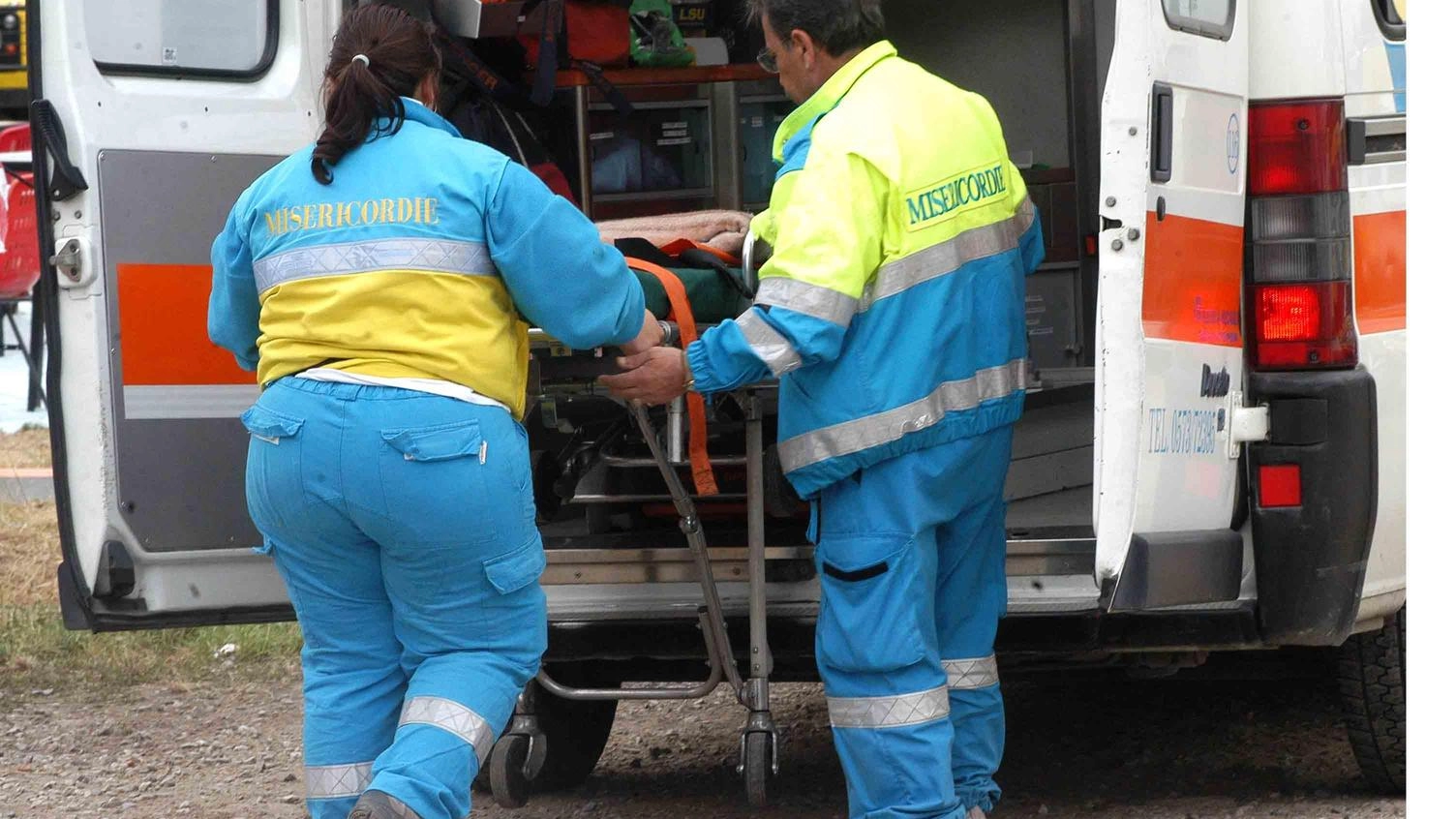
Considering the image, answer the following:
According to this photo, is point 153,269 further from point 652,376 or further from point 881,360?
point 881,360

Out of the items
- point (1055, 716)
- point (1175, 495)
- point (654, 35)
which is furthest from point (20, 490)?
point (1175, 495)

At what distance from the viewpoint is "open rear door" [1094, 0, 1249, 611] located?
3.07 m

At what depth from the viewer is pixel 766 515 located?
159 inches

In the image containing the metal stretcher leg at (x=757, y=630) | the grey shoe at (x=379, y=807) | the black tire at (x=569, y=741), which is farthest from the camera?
the black tire at (x=569, y=741)

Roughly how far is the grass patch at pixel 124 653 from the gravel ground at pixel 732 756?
0.17 m

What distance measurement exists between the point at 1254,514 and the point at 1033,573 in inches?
20.0

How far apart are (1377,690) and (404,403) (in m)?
2.05

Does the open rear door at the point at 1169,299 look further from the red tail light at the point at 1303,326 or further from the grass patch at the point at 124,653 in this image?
the grass patch at the point at 124,653

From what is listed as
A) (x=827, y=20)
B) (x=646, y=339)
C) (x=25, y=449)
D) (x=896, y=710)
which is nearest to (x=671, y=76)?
(x=827, y=20)

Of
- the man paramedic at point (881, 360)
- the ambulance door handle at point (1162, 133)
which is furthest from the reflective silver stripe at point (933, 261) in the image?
the ambulance door handle at point (1162, 133)

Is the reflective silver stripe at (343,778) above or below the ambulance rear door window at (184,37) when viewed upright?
below

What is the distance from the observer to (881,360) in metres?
3.33

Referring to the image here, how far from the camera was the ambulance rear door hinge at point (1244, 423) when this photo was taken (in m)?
3.29
